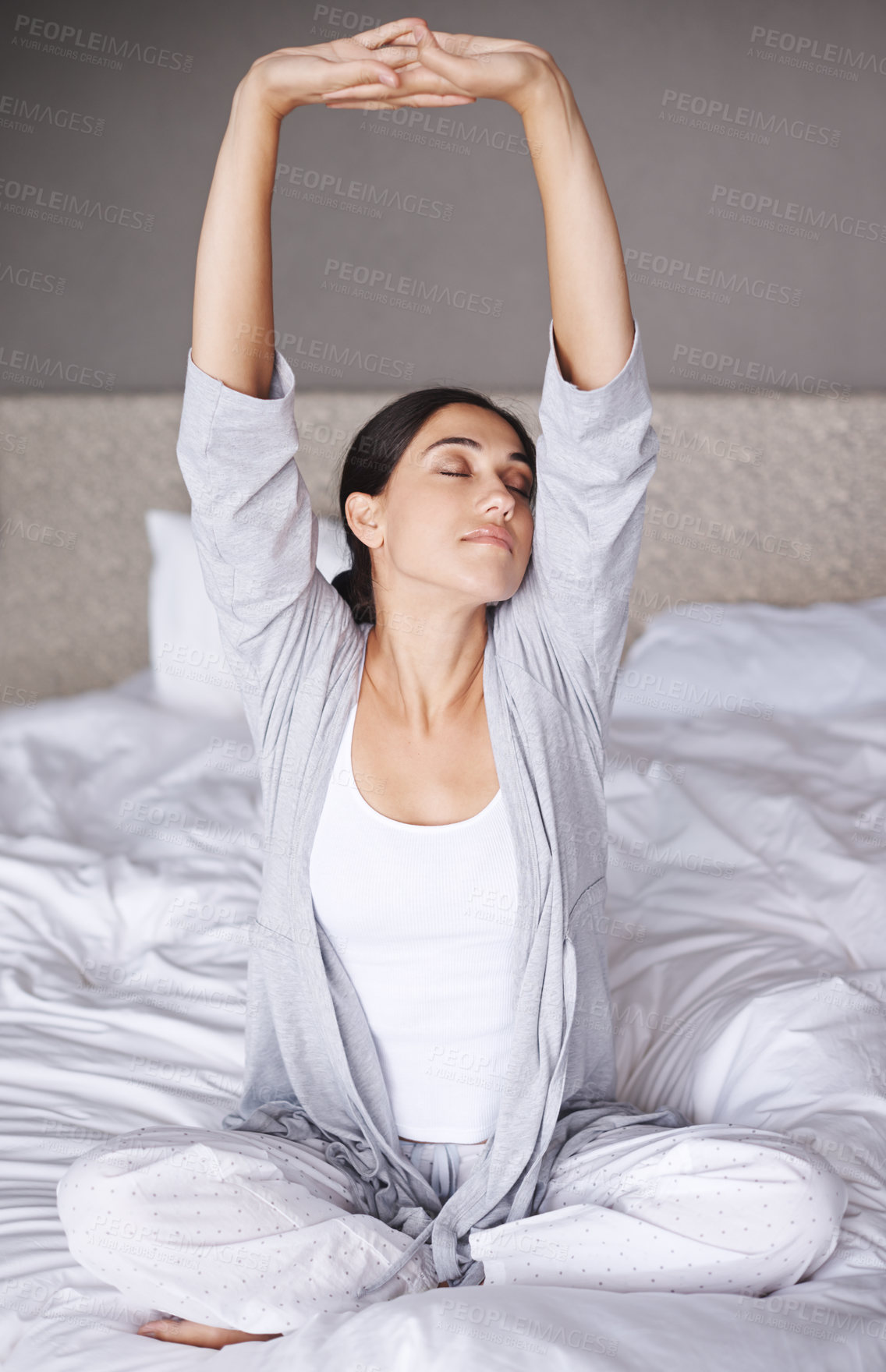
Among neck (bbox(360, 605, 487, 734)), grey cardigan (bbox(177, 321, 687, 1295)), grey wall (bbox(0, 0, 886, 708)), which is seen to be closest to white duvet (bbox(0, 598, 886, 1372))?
grey cardigan (bbox(177, 321, 687, 1295))

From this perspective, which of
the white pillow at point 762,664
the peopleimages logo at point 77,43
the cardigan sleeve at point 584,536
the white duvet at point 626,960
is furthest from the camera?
the peopleimages logo at point 77,43

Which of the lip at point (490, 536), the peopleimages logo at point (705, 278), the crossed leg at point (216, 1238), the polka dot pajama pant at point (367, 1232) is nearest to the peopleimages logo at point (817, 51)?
the peopleimages logo at point (705, 278)

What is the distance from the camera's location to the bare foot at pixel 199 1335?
0.95 metres

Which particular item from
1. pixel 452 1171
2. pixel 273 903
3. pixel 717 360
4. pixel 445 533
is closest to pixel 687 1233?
pixel 452 1171

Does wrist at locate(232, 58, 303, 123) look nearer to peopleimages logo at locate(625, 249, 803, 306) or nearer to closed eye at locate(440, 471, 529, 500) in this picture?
closed eye at locate(440, 471, 529, 500)

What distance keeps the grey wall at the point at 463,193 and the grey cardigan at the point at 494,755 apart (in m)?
1.80

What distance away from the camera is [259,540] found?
108 cm

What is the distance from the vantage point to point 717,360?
271cm

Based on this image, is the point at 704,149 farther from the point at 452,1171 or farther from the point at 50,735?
the point at 452,1171

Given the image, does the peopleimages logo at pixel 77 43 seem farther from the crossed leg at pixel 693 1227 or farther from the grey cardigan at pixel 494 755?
the crossed leg at pixel 693 1227

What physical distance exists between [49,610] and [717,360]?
1.85 m

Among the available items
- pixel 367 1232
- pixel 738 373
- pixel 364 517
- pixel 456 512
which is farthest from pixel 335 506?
pixel 367 1232

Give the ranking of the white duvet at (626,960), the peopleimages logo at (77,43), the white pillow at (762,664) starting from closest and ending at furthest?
the white duvet at (626,960) < the white pillow at (762,664) < the peopleimages logo at (77,43)

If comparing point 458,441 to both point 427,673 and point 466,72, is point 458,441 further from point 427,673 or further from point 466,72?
point 466,72
